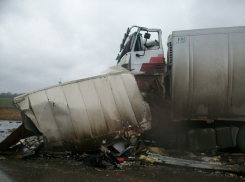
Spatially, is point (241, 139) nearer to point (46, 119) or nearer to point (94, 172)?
point (94, 172)

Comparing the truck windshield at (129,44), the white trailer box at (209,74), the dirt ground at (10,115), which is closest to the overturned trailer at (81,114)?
the white trailer box at (209,74)

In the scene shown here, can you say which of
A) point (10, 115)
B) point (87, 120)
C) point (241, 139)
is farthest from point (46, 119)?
point (10, 115)

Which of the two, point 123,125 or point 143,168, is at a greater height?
point 123,125

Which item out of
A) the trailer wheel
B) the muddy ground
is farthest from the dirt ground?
the trailer wheel

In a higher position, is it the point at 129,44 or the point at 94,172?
the point at 129,44

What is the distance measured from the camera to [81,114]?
441 cm

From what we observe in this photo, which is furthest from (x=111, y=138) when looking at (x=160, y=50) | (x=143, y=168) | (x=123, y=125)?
(x=160, y=50)

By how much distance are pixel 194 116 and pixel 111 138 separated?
6.85ft

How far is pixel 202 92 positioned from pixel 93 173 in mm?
3040

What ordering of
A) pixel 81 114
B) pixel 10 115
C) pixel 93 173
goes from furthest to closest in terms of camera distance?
pixel 10 115
pixel 81 114
pixel 93 173

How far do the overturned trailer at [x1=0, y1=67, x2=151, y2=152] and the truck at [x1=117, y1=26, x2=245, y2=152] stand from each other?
0.94m

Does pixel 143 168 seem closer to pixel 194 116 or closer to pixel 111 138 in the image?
pixel 111 138

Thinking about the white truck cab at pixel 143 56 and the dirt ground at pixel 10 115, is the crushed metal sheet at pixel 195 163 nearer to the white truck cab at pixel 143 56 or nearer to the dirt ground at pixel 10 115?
the white truck cab at pixel 143 56

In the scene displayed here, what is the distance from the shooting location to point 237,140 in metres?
4.89
